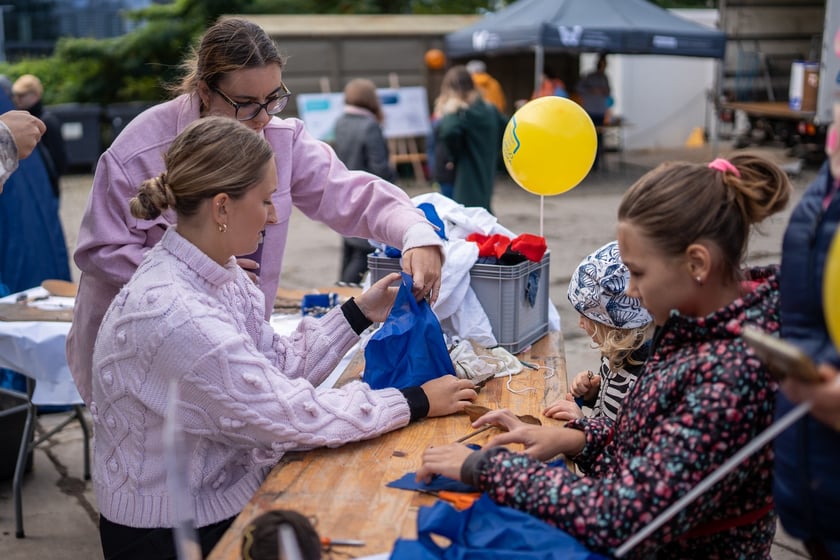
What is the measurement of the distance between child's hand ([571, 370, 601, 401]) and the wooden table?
36cm

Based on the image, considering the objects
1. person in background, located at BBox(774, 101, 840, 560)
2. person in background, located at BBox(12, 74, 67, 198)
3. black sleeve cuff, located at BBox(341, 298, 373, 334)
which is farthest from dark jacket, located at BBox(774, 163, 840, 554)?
person in background, located at BBox(12, 74, 67, 198)

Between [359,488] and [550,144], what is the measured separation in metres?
1.58

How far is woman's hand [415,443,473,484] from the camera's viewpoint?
1793mm

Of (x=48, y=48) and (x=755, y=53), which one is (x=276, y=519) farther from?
(x=48, y=48)

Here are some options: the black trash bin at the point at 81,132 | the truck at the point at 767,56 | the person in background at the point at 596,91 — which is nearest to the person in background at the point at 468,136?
the person in background at the point at 596,91

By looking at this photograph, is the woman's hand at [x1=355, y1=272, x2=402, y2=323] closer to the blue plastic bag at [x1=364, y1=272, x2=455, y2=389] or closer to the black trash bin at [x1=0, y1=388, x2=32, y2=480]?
the blue plastic bag at [x1=364, y1=272, x2=455, y2=389]

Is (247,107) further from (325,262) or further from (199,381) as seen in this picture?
(325,262)

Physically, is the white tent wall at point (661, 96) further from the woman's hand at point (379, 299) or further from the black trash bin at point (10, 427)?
the woman's hand at point (379, 299)

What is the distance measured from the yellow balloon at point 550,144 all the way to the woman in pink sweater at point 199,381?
1240 mm

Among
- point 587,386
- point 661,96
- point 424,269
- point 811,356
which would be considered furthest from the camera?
point 661,96

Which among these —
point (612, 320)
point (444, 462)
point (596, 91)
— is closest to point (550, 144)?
point (612, 320)

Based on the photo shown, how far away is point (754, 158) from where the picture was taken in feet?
5.88

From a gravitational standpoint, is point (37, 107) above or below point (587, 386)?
above

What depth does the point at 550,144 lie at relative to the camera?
302 cm
